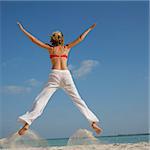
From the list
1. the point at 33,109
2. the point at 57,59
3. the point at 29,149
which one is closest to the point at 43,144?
the point at 29,149

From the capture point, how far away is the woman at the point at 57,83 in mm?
9156

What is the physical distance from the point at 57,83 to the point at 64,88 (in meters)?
0.25

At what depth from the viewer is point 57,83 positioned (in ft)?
30.8

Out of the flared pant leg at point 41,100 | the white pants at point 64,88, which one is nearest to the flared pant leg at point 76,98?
the white pants at point 64,88

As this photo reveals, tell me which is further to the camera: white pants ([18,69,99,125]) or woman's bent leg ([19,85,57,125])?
white pants ([18,69,99,125])

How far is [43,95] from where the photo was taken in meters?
9.28

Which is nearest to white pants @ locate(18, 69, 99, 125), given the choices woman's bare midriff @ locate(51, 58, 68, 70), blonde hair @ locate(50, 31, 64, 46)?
woman's bare midriff @ locate(51, 58, 68, 70)

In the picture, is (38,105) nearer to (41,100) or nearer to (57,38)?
(41,100)

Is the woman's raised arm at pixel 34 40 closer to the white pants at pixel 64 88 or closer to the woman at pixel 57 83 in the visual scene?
the woman at pixel 57 83

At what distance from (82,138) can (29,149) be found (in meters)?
1.88

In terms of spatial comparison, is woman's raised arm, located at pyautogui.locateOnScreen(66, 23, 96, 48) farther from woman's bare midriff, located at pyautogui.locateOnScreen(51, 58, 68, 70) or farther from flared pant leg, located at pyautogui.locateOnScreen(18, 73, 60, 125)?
flared pant leg, located at pyautogui.locateOnScreen(18, 73, 60, 125)

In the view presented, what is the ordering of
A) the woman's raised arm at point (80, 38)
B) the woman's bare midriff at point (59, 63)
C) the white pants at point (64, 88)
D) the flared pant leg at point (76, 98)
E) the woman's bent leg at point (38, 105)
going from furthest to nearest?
the woman's raised arm at point (80, 38), the woman's bare midriff at point (59, 63), the flared pant leg at point (76, 98), the white pants at point (64, 88), the woman's bent leg at point (38, 105)

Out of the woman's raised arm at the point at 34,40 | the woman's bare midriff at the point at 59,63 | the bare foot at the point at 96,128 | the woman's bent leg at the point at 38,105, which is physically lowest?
the bare foot at the point at 96,128

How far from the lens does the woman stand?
30.0ft
